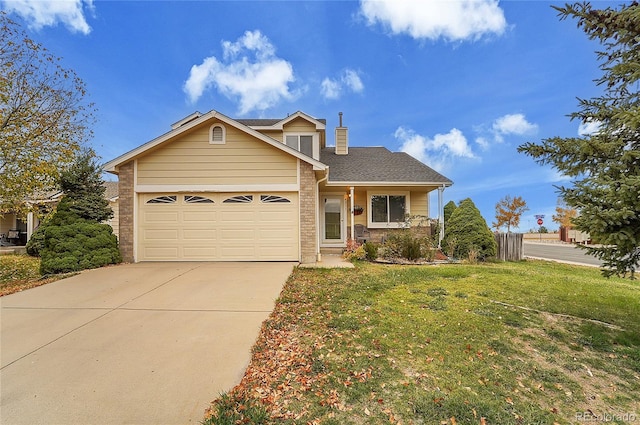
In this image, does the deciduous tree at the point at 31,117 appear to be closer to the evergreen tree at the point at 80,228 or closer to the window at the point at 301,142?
the evergreen tree at the point at 80,228

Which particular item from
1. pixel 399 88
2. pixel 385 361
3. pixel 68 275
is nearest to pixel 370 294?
pixel 385 361

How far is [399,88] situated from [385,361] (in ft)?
57.0

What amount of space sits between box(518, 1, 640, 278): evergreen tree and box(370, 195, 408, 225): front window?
9.19 meters

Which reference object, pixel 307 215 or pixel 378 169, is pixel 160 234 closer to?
pixel 307 215

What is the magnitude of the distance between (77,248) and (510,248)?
1581 cm

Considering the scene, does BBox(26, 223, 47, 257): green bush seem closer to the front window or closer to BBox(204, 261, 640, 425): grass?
BBox(204, 261, 640, 425): grass

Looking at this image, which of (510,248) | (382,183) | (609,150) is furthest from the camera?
(382,183)

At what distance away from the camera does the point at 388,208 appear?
13438 mm

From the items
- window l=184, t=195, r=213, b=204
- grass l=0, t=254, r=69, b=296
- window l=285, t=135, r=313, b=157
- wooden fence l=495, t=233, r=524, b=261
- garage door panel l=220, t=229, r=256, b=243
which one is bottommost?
grass l=0, t=254, r=69, b=296

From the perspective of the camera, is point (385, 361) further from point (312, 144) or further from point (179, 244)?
point (312, 144)

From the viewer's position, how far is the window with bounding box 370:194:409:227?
1344 cm

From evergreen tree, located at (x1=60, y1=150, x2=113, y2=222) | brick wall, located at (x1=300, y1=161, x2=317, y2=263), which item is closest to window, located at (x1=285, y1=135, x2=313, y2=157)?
brick wall, located at (x1=300, y1=161, x2=317, y2=263)

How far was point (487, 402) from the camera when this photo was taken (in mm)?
2584

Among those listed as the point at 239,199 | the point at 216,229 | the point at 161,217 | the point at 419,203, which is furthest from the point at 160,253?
the point at 419,203
